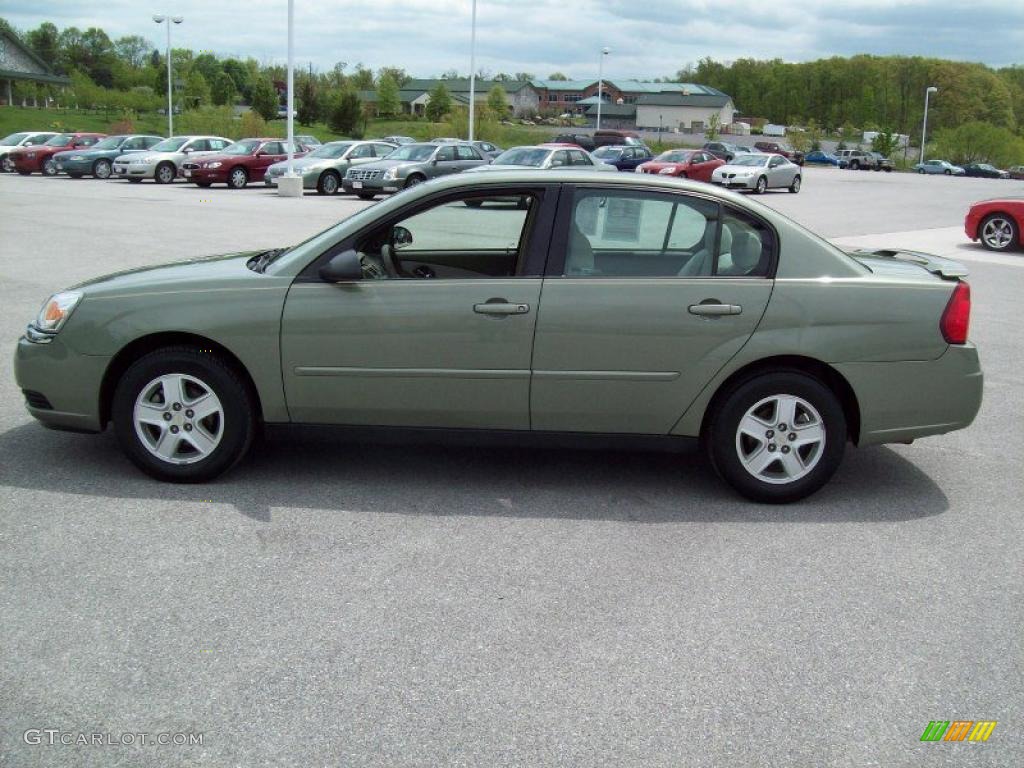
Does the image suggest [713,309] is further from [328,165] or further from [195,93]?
[195,93]

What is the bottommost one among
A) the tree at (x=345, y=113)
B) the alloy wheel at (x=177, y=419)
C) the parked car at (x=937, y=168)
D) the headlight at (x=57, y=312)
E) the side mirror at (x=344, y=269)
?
the alloy wheel at (x=177, y=419)

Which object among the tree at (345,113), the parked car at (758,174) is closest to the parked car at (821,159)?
the tree at (345,113)

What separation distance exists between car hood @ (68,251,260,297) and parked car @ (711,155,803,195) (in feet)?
108

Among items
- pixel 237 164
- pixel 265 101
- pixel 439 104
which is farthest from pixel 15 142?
pixel 439 104

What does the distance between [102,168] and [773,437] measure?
1478 inches

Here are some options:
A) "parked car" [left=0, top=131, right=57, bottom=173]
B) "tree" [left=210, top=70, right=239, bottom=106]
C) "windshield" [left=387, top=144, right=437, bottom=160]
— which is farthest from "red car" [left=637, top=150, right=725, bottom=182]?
"tree" [left=210, top=70, right=239, bottom=106]

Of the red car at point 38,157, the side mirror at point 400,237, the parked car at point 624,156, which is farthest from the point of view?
the parked car at point 624,156

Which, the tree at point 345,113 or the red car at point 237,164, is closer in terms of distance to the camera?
the red car at point 237,164

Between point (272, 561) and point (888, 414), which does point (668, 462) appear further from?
point (272, 561)

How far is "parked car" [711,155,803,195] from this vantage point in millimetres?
37625

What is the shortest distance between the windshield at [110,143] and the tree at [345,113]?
5581 cm

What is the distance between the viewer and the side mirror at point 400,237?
19.0ft

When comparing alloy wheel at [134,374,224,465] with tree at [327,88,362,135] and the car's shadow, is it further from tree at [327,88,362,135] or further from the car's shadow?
tree at [327,88,362,135]

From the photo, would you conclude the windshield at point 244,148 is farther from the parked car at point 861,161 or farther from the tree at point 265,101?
the tree at point 265,101
